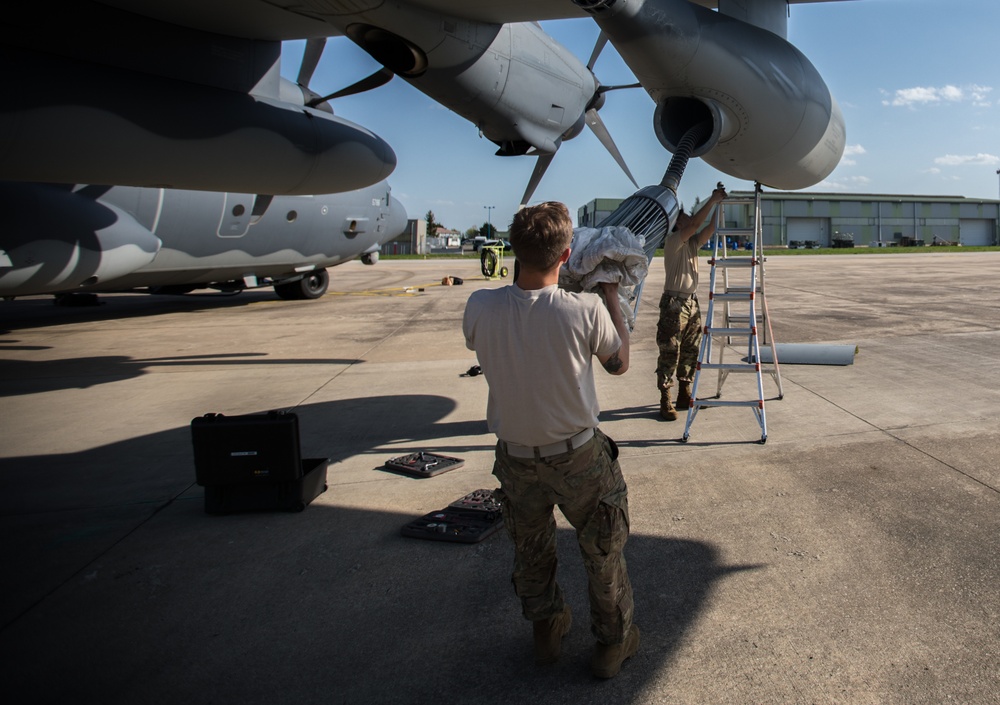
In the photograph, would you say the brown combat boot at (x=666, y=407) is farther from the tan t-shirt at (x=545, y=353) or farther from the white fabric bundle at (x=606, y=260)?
the tan t-shirt at (x=545, y=353)

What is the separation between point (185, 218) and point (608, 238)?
11.5 meters

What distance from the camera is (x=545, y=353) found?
279 centimetres

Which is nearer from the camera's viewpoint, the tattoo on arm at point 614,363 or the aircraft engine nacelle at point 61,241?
the tattoo on arm at point 614,363

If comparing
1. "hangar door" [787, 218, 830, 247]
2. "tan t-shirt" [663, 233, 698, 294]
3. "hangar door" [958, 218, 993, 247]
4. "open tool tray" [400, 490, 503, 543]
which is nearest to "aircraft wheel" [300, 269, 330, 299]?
"tan t-shirt" [663, 233, 698, 294]

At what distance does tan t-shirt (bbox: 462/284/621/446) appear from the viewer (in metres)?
2.77

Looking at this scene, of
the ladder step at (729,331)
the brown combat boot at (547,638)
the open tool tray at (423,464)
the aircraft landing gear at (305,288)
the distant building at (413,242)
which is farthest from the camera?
the distant building at (413,242)

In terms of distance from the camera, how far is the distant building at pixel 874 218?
77875 millimetres

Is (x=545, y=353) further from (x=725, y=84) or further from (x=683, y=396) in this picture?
(x=683, y=396)

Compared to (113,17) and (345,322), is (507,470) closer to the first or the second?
(113,17)

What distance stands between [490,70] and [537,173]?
136 centimetres

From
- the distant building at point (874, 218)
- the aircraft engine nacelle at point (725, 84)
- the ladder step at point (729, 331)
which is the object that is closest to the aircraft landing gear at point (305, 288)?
the aircraft engine nacelle at point (725, 84)

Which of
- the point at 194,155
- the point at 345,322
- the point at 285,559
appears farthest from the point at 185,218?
the point at 285,559

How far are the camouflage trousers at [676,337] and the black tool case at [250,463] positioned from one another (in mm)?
3570

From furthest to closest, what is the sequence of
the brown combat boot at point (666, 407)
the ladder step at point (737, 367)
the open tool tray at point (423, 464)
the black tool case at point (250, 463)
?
the brown combat boot at point (666, 407) → the ladder step at point (737, 367) → the open tool tray at point (423, 464) → the black tool case at point (250, 463)
